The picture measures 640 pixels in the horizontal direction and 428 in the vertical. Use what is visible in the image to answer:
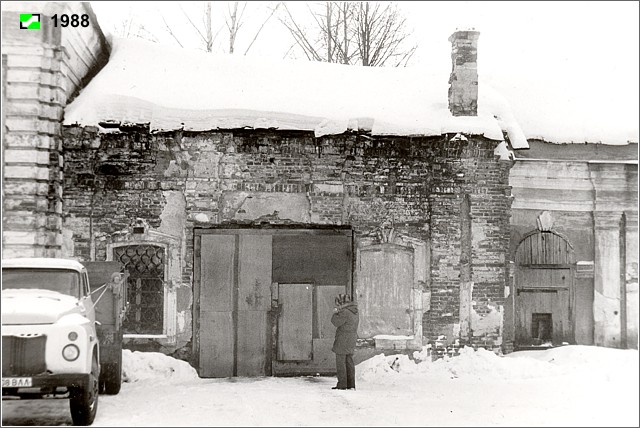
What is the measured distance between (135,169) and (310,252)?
3336 mm

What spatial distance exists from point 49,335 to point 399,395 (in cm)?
507

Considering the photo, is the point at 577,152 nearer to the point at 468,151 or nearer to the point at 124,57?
the point at 468,151

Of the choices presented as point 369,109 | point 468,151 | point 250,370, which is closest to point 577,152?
point 468,151

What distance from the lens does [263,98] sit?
41.2 ft

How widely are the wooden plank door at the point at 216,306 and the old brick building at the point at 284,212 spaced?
2cm

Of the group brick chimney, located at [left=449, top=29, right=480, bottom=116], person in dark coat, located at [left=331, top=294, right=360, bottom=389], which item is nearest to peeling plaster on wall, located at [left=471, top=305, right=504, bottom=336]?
person in dark coat, located at [left=331, top=294, right=360, bottom=389]

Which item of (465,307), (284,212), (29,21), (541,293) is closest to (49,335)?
(284,212)

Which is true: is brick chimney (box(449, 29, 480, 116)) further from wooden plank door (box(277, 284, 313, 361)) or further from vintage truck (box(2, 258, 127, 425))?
vintage truck (box(2, 258, 127, 425))

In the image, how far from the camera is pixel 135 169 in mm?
12023

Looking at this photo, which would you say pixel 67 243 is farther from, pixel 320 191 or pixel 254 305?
pixel 320 191

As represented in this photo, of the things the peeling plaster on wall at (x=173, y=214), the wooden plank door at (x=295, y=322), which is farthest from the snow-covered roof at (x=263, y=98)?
the wooden plank door at (x=295, y=322)

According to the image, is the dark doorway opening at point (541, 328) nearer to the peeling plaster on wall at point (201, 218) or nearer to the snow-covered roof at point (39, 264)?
the peeling plaster on wall at point (201, 218)

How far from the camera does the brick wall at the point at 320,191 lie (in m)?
12.0

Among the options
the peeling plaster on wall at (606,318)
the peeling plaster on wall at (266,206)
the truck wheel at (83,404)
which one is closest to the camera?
the truck wheel at (83,404)
